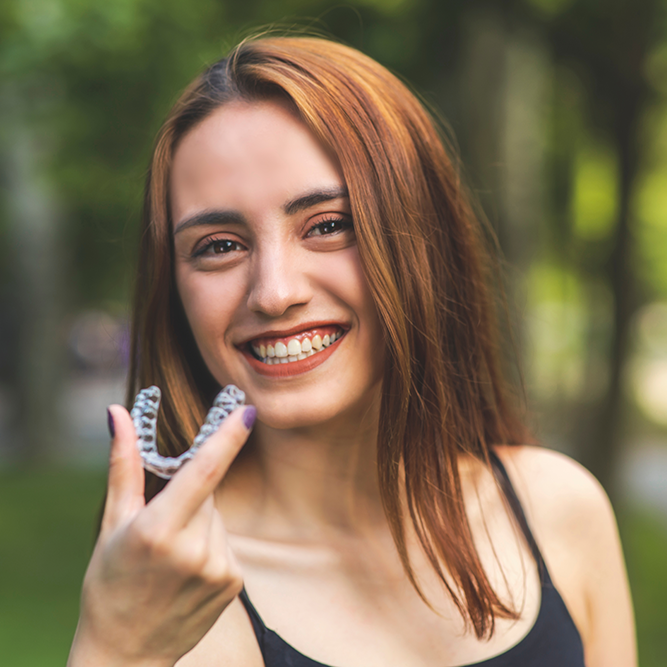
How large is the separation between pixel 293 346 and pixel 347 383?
0.18m

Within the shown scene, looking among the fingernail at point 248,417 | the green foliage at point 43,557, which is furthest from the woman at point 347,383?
the green foliage at point 43,557

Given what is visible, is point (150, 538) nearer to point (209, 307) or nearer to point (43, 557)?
point (209, 307)

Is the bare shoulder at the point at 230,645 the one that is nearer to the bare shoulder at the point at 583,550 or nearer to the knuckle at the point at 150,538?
the knuckle at the point at 150,538

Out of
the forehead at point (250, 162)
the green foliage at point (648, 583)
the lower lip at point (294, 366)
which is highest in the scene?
the forehead at point (250, 162)

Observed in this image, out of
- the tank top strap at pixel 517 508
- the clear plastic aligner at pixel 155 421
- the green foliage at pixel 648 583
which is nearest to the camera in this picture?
the clear plastic aligner at pixel 155 421

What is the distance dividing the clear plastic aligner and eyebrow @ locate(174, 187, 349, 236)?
44 cm

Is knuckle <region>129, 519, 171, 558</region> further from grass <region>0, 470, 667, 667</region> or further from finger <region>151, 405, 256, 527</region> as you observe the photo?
grass <region>0, 470, 667, 667</region>

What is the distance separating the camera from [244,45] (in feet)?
6.51

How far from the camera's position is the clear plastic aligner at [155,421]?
4.76 feet

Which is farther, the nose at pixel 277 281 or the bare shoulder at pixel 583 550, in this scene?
the bare shoulder at pixel 583 550

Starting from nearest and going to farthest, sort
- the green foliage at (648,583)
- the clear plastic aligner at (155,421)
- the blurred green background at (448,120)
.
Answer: the clear plastic aligner at (155,421) < the blurred green background at (448,120) < the green foliage at (648,583)

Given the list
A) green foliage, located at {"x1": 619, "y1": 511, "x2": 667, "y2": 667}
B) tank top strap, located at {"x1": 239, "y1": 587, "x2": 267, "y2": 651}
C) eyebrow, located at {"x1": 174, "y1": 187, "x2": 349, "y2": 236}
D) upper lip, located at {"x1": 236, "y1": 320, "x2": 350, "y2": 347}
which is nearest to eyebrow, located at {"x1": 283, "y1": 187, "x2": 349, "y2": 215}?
eyebrow, located at {"x1": 174, "y1": 187, "x2": 349, "y2": 236}

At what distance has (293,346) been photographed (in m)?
1.70

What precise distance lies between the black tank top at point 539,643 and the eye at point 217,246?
85 cm
